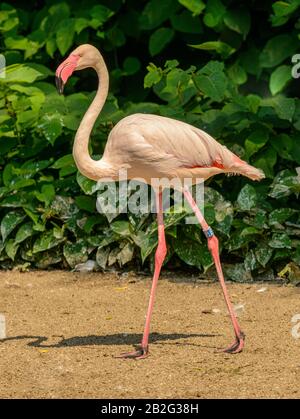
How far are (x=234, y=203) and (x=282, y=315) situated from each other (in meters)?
1.37

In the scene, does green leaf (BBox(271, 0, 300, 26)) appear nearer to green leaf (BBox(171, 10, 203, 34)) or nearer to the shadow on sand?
green leaf (BBox(171, 10, 203, 34))

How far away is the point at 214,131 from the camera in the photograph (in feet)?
24.1

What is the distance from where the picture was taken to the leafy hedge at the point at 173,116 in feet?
23.4

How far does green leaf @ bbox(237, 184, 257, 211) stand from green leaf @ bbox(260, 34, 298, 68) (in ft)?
4.37

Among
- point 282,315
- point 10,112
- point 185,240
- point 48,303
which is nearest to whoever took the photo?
point 282,315

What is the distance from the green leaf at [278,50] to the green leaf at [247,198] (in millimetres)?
1333

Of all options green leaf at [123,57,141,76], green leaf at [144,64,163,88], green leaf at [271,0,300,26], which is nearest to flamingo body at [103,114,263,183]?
green leaf at [144,64,163,88]

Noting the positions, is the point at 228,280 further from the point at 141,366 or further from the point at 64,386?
the point at 64,386

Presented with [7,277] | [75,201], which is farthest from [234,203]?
[7,277]

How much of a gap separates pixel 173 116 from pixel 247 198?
86 cm

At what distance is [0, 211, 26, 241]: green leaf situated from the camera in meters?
7.50

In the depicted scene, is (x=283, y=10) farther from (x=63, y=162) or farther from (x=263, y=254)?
(x=63, y=162)

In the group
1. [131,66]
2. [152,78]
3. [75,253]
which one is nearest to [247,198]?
[152,78]

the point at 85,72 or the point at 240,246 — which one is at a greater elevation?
the point at 85,72
